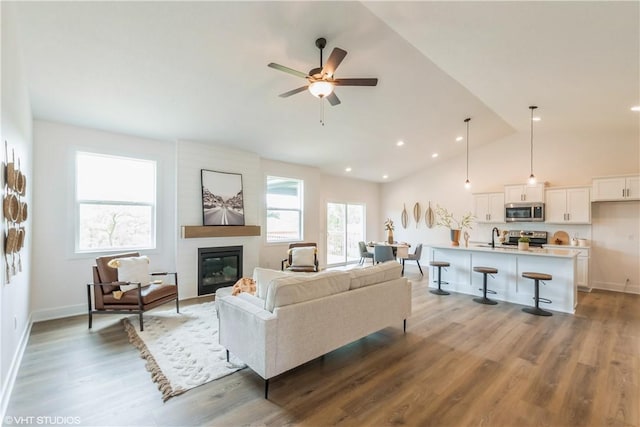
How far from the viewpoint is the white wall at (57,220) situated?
158 inches

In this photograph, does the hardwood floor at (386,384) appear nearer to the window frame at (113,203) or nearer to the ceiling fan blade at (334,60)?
the window frame at (113,203)

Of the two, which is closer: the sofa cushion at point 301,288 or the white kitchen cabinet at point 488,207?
the sofa cushion at point 301,288

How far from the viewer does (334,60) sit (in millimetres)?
2609

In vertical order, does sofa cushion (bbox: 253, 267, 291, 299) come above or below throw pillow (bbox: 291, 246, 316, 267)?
above

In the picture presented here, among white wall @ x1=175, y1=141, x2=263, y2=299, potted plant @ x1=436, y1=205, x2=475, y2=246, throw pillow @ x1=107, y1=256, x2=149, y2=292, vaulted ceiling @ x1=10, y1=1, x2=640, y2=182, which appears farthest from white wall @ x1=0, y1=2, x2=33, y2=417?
potted plant @ x1=436, y1=205, x2=475, y2=246

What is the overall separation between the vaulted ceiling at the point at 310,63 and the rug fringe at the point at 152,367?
2949mm

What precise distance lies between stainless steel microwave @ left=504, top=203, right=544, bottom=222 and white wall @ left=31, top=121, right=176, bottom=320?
8.17 m

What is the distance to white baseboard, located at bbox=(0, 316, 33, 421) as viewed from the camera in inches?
83.9

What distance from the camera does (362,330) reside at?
306 centimetres

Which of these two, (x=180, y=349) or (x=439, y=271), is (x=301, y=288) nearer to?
(x=180, y=349)

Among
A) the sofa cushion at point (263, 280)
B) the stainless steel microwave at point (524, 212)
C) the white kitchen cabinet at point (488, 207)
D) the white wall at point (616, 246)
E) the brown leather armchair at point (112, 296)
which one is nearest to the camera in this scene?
the sofa cushion at point (263, 280)

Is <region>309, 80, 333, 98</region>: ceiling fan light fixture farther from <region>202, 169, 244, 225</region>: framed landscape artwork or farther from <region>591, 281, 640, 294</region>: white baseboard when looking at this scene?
<region>591, 281, 640, 294</region>: white baseboard

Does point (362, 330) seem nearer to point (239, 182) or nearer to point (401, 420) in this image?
point (401, 420)

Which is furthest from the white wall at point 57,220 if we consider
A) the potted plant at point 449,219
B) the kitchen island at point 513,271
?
the potted plant at point 449,219
